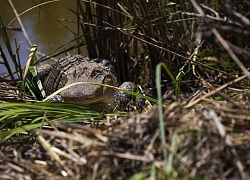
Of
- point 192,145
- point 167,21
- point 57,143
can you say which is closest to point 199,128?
point 192,145

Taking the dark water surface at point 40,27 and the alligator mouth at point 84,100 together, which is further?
the dark water surface at point 40,27

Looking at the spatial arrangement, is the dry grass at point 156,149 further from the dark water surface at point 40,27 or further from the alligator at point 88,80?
the dark water surface at point 40,27

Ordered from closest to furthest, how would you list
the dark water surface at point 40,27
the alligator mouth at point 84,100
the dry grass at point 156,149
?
the dry grass at point 156,149, the alligator mouth at point 84,100, the dark water surface at point 40,27

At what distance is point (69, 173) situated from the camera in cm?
154

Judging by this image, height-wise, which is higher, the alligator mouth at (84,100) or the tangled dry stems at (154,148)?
the tangled dry stems at (154,148)

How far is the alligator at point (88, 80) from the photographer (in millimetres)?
3500

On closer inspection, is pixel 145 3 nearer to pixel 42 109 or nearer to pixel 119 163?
pixel 42 109

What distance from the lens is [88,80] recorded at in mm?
3859

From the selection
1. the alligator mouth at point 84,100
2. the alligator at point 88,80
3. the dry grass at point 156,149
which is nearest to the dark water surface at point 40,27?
the alligator at point 88,80

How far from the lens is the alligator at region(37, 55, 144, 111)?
11.5 ft

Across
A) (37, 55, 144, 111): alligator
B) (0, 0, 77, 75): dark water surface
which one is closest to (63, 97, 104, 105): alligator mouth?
(37, 55, 144, 111): alligator

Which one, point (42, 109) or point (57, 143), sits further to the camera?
point (42, 109)

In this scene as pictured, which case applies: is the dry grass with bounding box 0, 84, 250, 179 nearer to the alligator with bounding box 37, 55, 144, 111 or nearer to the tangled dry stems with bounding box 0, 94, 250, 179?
the tangled dry stems with bounding box 0, 94, 250, 179

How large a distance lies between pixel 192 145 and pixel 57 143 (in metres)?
0.51
